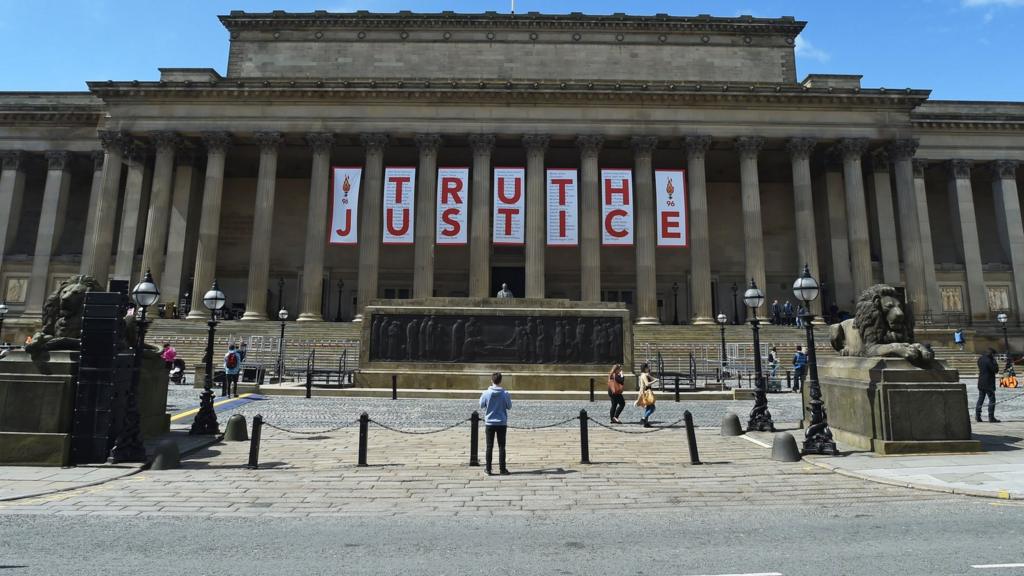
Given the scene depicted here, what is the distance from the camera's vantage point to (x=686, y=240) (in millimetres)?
35938

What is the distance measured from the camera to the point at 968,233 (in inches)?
1635

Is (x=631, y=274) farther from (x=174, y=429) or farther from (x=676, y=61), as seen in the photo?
(x=174, y=429)

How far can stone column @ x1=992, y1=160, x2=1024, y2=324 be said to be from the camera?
4153cm

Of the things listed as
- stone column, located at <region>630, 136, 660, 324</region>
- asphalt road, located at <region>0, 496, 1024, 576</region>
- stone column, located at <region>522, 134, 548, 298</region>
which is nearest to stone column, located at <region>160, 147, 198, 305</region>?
stone column, located at <region>522, 134, 548, 298</region>

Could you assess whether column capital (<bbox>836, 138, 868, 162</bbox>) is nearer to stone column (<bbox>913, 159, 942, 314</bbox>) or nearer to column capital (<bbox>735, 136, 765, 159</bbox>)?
stone column (<bbox>913, 159, 942, 314</bbox>)

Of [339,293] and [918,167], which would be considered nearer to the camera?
[918,167]

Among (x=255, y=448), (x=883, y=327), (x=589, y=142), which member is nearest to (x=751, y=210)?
(x=589, y=142)

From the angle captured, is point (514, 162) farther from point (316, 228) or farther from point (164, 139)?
point (164, 139)

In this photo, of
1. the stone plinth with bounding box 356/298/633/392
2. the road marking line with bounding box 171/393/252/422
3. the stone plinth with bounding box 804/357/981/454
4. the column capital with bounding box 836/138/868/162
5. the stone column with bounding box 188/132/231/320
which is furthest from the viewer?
the column capital with bounding box 836/138/868/162

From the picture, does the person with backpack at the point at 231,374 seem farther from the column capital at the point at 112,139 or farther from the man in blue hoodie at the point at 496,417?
the column capital at the point at 112,139

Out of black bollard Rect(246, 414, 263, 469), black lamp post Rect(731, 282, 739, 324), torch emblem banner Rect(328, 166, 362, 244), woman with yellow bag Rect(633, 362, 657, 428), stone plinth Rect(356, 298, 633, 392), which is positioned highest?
torch emblem banner Rect(328, 166, 362, 244)

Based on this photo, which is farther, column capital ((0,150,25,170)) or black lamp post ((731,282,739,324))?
column capital ((0,150,25,170))

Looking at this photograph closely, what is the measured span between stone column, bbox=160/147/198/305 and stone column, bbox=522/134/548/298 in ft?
69.5

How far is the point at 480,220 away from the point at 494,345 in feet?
55.9
